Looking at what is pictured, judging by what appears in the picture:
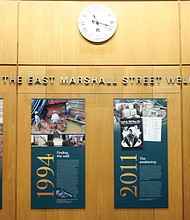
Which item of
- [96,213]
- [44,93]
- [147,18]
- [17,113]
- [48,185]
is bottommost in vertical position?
[96,213]

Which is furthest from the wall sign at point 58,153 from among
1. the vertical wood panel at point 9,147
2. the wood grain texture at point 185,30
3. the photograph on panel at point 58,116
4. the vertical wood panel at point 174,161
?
the wood grain texture at point 185,30

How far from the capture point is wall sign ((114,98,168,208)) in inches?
141

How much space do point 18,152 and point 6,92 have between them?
68cm

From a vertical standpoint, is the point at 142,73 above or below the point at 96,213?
above

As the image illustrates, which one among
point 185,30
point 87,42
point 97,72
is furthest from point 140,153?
point 185,30

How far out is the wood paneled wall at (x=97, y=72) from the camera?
356 centimetres

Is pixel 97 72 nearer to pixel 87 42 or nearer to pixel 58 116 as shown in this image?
pixel 87 42

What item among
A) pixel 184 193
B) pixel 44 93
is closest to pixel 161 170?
pixel 184 193

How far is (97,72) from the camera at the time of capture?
366cm

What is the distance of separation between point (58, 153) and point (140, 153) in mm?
905

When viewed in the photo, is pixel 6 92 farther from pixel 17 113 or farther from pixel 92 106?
pixel 92 106

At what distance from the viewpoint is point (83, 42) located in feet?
12.0

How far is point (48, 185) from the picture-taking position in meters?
3.56

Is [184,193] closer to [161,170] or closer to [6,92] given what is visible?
[161,170]
